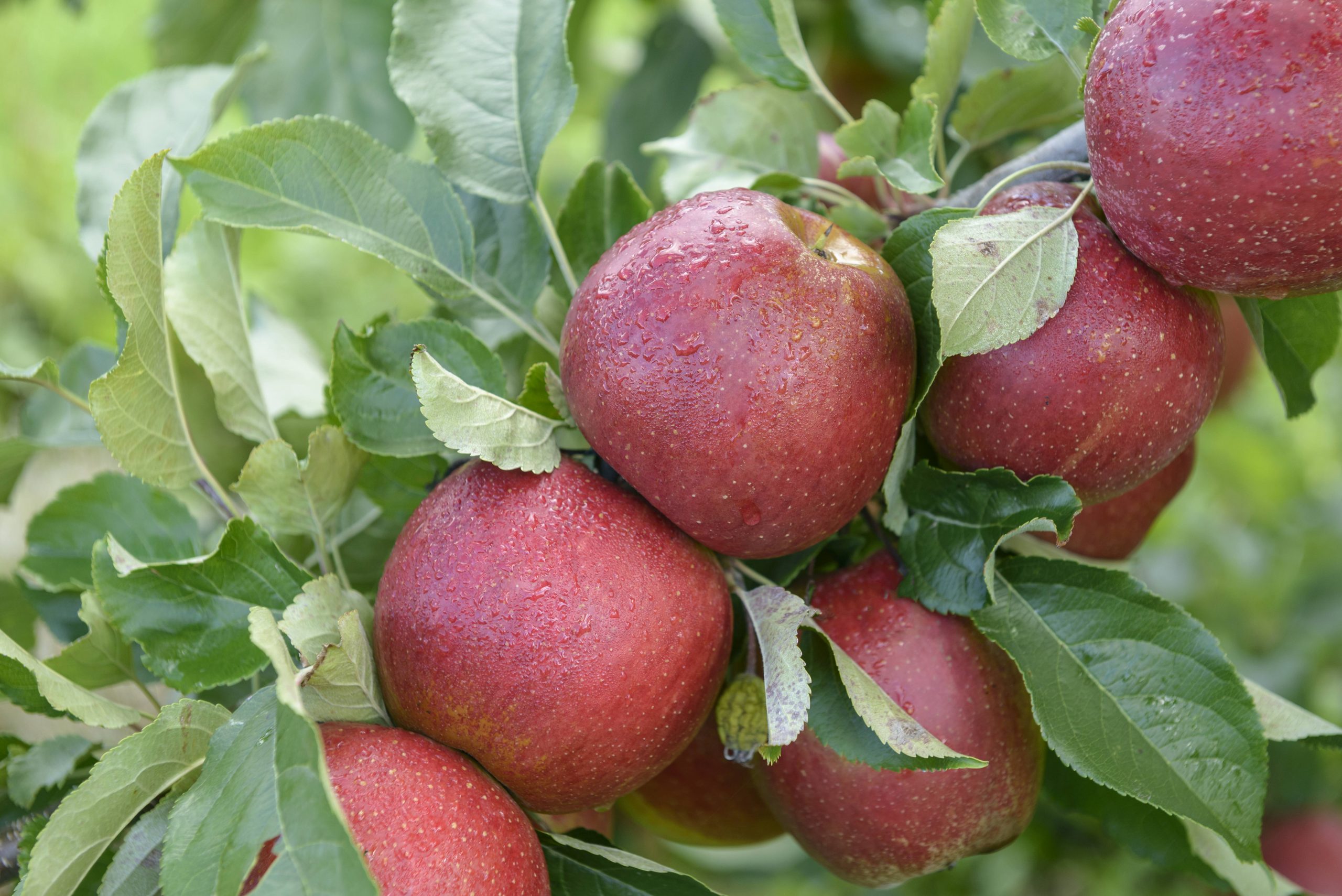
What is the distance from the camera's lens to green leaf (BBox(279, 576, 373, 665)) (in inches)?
21.6

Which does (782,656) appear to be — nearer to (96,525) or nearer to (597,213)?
(597,213)

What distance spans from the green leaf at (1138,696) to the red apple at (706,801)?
0.72 ft

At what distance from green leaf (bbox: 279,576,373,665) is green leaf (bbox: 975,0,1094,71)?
0.48 m

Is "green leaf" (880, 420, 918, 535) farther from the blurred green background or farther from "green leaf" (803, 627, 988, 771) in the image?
the blurred green background

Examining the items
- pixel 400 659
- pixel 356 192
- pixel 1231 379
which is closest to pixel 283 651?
pixel 400 659

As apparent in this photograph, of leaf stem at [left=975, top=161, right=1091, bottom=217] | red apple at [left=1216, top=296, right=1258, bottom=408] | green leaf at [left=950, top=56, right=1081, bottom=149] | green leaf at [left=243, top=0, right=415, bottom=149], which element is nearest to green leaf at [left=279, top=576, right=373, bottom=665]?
leaf stem at [left=975, top=161, right=1091, bottom=217]

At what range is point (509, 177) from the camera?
687 millimetres

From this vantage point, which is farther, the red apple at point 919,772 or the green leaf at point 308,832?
the red apple at point 919,772

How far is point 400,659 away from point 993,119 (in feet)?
1.82

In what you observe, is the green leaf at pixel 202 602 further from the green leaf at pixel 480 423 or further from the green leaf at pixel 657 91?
the green leaf at pixel 657 91

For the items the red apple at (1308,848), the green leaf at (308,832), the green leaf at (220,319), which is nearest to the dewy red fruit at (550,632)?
the green leaf at (308,832)

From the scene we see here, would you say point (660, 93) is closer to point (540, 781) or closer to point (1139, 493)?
point (1139, 493)

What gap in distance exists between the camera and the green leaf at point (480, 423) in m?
0.54

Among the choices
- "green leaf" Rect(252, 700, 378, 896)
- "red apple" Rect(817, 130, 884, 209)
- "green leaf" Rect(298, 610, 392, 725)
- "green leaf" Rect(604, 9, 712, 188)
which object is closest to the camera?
"green leaf" Rect(252, 700, 378, 896)
